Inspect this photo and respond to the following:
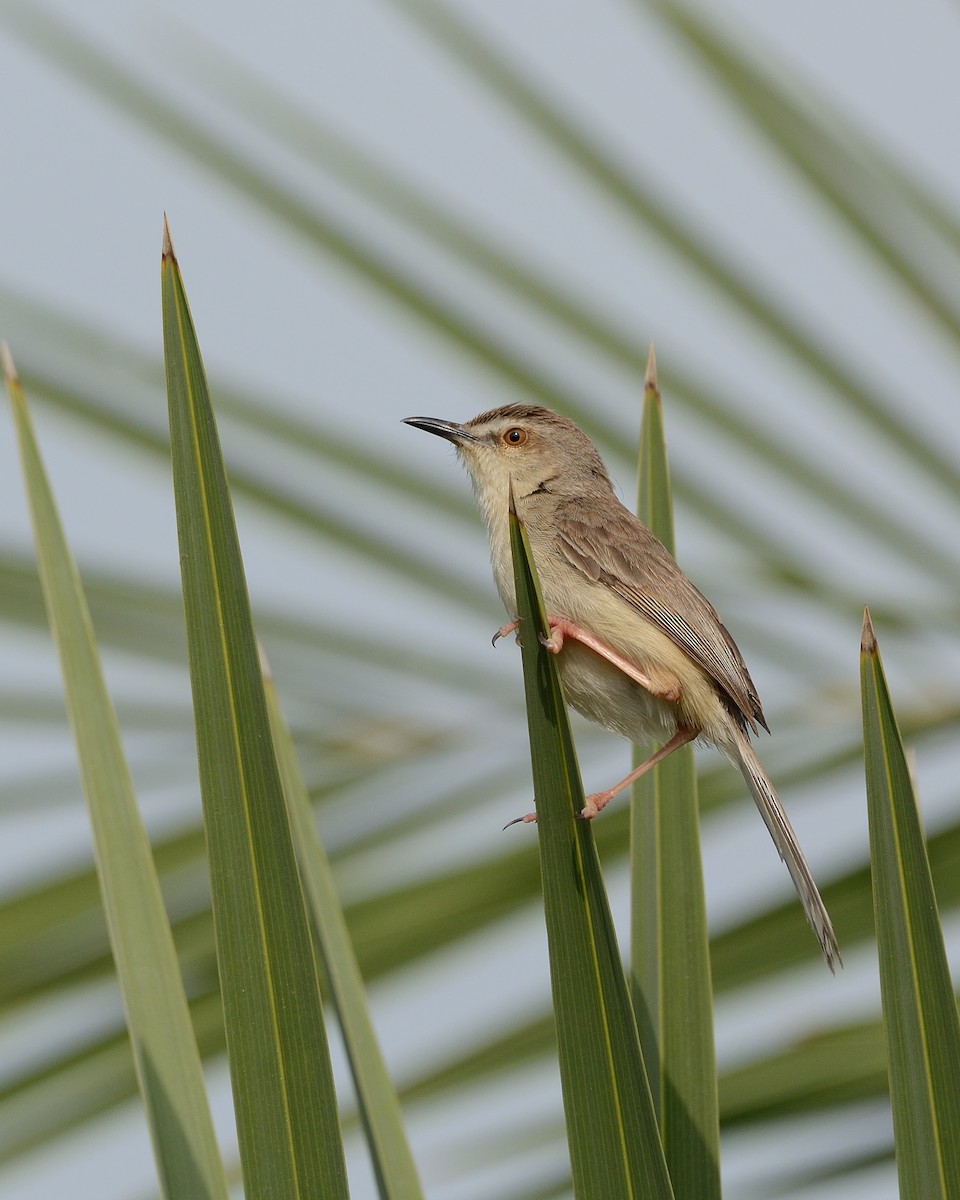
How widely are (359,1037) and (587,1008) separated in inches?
21.0

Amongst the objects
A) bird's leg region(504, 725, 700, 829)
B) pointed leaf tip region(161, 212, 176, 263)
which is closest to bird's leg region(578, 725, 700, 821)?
bird's leg region(504, 725, 700, 829)

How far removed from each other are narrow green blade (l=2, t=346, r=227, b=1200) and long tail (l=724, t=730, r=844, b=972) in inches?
41.9

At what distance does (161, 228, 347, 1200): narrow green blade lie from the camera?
1.51 meters

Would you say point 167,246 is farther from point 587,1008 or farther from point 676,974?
point 676,974

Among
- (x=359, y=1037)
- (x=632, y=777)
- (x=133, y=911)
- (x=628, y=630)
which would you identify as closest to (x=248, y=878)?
(x=133, y=911)

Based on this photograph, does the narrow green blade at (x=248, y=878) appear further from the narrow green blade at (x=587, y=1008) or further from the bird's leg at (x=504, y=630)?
the bird's leg at (x=504, y=630)

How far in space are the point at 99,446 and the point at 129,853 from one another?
1328 mm

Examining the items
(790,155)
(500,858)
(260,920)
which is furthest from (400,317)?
(260,920)

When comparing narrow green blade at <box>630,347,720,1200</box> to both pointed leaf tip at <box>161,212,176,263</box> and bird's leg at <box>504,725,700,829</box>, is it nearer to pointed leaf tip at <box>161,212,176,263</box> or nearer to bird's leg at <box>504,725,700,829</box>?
bird's leg at <box>504,725,700,829</box>

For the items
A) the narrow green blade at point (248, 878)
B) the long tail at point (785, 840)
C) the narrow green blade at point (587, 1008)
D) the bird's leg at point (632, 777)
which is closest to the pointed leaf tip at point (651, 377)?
the bird's leg at point (632, 777)

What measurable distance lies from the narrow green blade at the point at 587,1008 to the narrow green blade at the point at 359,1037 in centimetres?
46

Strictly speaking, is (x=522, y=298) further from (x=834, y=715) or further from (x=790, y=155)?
(x=834, y=715)

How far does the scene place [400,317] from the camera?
2949mm

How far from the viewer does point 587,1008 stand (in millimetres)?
1511
